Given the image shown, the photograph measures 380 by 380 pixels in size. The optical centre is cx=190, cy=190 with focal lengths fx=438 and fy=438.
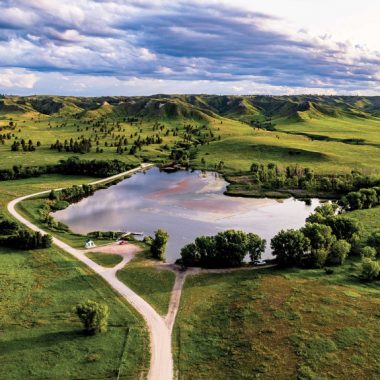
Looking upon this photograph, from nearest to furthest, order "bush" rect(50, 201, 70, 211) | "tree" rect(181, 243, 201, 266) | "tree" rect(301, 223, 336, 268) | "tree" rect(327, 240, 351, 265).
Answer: "tree" rect(301, 223, 336, 268) → "tree" rect(327, 240, 351, 265) → "tree" rect(181, 243, 201, 266) → "bush" rect(50, 201, 70, 211)

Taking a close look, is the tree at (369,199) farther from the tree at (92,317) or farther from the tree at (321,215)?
the tree at (92,317)

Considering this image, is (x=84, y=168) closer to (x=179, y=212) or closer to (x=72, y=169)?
(x=72, y=169)

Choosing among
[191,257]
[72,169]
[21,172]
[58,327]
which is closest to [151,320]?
Result: [58,327]

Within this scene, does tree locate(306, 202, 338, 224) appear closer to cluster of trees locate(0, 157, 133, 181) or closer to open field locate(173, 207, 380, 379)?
open field locate(173, 207, 380, 379)

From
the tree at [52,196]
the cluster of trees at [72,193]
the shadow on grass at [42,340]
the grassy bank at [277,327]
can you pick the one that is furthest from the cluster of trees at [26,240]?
the tree at [52,196]

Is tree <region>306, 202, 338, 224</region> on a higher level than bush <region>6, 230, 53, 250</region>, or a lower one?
higher

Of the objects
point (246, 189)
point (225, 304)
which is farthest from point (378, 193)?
point (225, 304)

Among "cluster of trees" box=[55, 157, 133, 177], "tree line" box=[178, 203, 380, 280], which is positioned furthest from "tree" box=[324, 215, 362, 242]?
"cluster of trees" box=[55, 157, 133, 177]
